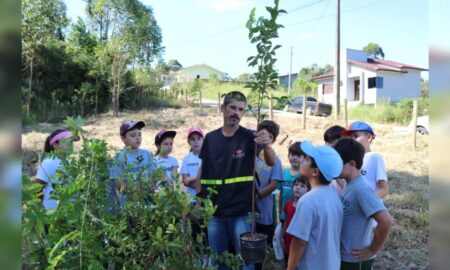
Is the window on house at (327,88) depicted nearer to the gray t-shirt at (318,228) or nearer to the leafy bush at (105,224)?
the gray t-shirt at (318,228)

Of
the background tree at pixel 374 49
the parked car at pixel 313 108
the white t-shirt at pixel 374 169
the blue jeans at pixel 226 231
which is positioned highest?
the background tree at pixel 374 49

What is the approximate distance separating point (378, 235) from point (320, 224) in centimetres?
37

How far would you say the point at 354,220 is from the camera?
2.31 m

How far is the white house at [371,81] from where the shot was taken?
32625 millimetres

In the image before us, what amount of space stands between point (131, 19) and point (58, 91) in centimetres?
570

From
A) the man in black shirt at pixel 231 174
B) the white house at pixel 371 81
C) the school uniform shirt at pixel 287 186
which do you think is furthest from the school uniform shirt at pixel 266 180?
the white house at pixel 371 81

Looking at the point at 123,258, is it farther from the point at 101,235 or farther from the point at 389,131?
the point at 389,131

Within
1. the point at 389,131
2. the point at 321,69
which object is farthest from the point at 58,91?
the point at 321,69

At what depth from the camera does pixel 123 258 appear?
5.61 feet

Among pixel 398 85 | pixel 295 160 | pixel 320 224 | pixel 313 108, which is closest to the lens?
pixel 320 224

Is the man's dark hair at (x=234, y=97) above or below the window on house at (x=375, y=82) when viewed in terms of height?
below

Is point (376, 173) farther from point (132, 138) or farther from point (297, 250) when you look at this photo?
point (132, 138)

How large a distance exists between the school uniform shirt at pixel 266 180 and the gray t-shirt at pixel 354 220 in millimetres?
1150

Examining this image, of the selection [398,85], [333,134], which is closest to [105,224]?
[333,134]
